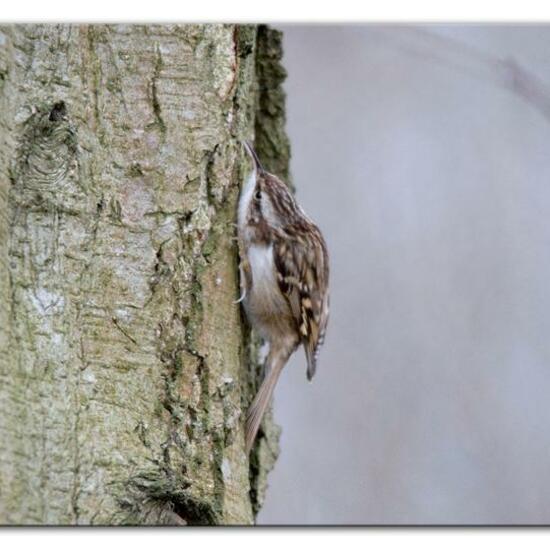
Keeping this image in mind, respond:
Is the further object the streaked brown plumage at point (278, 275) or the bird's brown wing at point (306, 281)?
the bird's brown wing at point (306, 281)

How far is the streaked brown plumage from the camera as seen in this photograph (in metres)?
2.04

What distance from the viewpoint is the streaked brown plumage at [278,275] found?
6.68 ft

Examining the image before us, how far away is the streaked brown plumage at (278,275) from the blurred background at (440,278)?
14cm

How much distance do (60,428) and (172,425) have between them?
227mm

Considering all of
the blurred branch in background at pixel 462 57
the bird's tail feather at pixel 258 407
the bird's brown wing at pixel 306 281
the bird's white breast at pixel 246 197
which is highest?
the blurred branch in background at pixel 462 57

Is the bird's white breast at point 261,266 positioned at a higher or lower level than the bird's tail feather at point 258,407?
higher

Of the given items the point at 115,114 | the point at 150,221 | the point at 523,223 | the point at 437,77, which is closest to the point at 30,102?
the point at 115,114

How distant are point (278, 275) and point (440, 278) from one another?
41 cm

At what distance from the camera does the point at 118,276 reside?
1.73 meters

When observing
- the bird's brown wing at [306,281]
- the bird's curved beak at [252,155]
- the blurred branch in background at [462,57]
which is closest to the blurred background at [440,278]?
the blurred branch in background at [462,57]

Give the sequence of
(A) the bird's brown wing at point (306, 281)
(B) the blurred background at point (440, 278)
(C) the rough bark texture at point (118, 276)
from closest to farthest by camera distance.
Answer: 1. (C) the rough bark texture at point (118, 276)
2. (B) the blurred background at point (440, 278)
3. (A) the bird's brown wing at point (306, 281)
